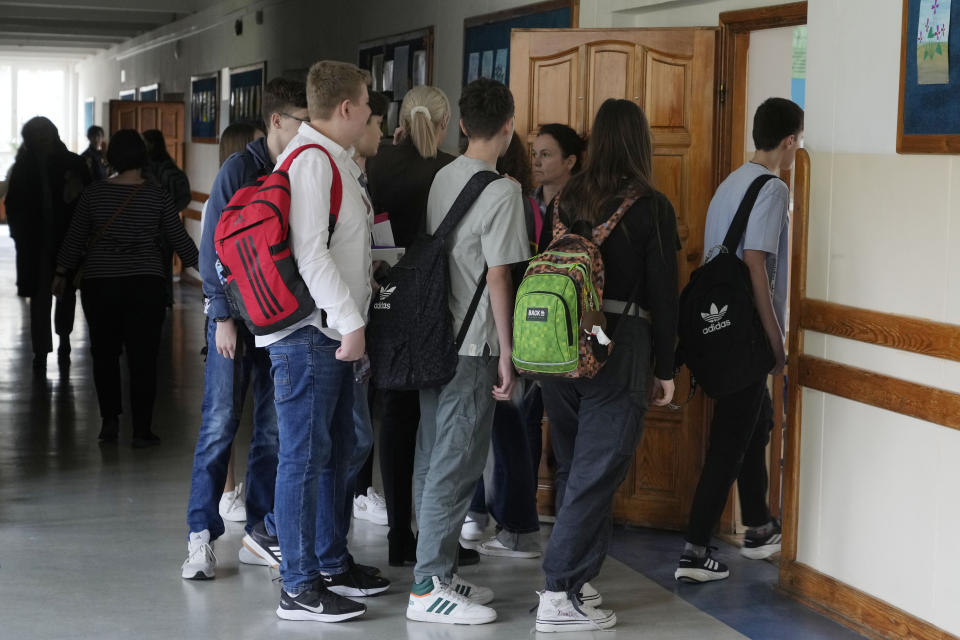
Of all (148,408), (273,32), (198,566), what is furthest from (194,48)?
(198,566)

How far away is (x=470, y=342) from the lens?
3.48 metres

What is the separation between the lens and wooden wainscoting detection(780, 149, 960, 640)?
3.22 m

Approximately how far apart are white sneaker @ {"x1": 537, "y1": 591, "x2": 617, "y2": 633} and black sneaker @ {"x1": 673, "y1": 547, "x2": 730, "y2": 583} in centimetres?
64

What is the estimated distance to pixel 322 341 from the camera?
11.0 ft

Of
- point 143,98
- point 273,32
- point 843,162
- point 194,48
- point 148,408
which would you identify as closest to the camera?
point 843,162

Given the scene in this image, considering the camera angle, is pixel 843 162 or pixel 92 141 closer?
pixel 843 162

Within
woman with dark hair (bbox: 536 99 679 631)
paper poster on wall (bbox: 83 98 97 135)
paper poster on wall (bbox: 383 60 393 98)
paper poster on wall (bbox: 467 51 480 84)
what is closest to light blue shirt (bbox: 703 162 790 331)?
woman with dark hair (bbox: 536 99 679 631)

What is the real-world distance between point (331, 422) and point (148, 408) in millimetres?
2688

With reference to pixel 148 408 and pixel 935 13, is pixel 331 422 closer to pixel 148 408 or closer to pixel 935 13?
pixel 935 13

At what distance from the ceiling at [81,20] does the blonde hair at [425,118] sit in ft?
33.6

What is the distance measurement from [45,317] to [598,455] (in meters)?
5.57

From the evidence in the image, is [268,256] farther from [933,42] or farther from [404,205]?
[933,42]

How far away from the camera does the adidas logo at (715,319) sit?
3842mm

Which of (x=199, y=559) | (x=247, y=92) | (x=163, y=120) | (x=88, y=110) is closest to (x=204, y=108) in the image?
(x=163, y=120)
